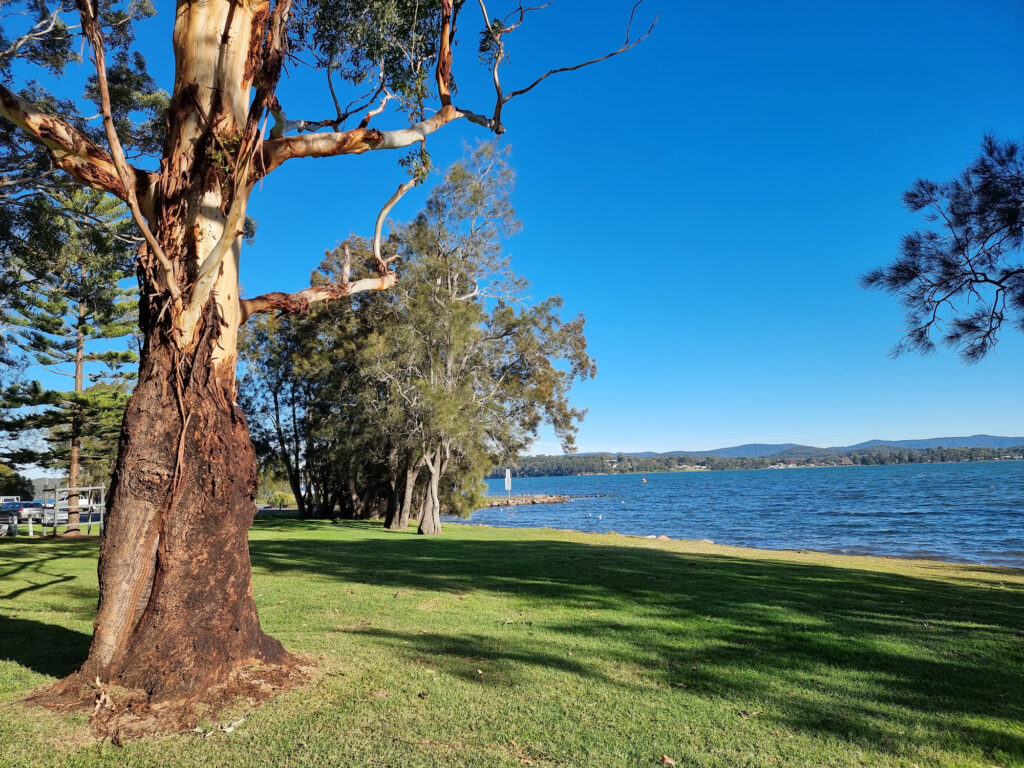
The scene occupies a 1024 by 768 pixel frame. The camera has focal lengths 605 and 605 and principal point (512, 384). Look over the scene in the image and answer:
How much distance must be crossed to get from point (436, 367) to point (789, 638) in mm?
14666

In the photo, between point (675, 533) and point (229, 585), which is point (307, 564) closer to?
point (229, 585)

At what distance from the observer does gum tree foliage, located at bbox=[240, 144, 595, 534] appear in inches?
733

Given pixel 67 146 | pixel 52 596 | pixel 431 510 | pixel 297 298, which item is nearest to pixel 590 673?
pixel 297 298

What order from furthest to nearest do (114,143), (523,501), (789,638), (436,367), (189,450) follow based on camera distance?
(523,501)
(436,367)
(789,638)
(189,450)
(114,143)

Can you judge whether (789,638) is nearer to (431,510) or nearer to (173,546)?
(173,546)

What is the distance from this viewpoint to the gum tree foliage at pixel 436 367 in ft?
61.1

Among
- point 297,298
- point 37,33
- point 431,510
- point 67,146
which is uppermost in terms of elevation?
point 37,33

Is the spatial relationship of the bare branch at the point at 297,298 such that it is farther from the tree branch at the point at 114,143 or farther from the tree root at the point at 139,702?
the tree root at the point at 139,702

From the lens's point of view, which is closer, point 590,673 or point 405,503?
point 590,673

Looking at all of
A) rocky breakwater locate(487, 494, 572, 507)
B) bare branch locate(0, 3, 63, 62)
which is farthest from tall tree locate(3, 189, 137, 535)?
rocky breakwater locate(487, 494, 572, 507)

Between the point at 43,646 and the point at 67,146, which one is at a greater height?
the point at 67,146

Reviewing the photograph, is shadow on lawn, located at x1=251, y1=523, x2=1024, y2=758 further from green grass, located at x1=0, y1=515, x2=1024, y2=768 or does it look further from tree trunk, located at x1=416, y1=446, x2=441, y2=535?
tree trunk, located at x1=416, y1=446, x2=441, y2=535

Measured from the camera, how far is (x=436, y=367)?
1898cm

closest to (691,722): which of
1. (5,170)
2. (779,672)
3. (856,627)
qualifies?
(779,672)
